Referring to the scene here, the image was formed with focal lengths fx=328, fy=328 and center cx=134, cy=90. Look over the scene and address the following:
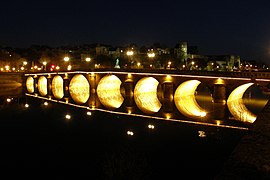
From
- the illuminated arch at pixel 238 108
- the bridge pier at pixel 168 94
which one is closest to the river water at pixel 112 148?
the illuminated arch at pixel 238 108

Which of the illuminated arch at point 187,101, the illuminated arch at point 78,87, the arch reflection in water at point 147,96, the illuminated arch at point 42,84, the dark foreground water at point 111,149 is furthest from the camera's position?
the illuminated arch at point 42,84

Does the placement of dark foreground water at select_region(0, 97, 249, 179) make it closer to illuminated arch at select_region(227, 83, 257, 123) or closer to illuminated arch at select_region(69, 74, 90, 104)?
illuminated arch at select_region(227, 83, 257, 123)

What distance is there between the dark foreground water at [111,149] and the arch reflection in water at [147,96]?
329 inches

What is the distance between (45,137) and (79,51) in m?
125

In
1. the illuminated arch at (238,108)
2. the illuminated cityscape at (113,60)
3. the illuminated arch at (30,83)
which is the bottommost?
the illuminated arch at (238,108)

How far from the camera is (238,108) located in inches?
1517

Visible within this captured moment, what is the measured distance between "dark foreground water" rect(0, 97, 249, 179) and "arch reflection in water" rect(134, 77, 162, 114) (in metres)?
8.36

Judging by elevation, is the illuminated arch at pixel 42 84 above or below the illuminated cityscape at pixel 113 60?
below

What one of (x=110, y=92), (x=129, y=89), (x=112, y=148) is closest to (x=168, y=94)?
(x=129, y=89)

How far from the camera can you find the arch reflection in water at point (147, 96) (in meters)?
41.1

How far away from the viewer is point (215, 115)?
1337 inches

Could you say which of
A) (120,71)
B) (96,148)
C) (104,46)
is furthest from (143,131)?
(104,46)

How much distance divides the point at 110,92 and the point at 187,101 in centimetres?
1705

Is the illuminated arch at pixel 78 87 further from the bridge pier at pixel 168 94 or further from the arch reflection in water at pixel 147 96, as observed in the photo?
the bridge pier at pixel 168 94
